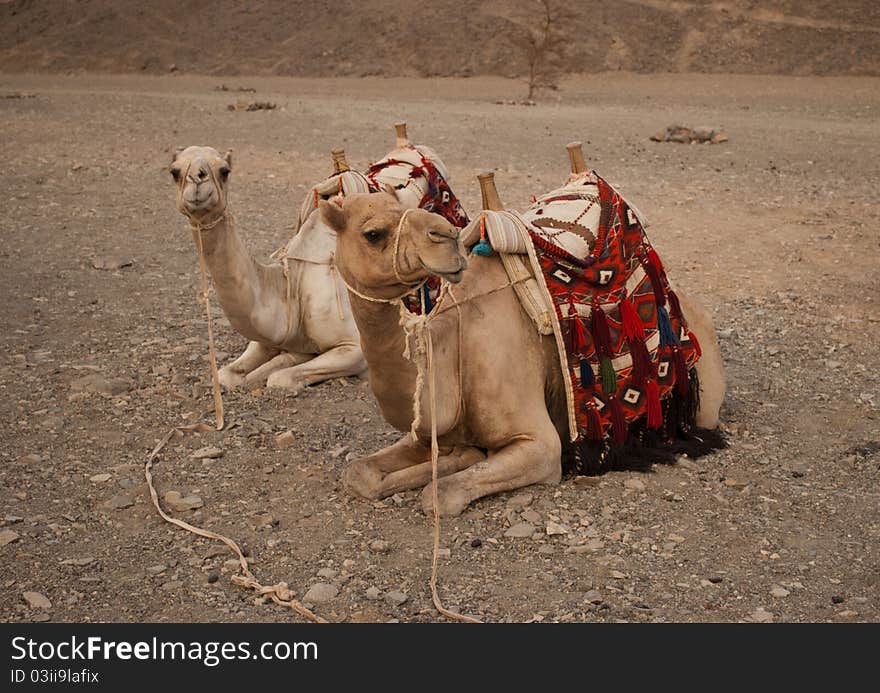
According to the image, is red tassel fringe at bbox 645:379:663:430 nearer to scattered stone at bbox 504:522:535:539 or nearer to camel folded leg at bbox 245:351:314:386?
scattered stone at bbox 504:522:535:539

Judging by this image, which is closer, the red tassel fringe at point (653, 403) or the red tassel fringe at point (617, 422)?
the red tassel fringe at point (617, 422)

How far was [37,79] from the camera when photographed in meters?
31.4

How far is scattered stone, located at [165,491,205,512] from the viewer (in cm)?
532

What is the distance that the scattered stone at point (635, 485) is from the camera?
536 centimetres

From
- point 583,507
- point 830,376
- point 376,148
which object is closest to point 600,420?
point 583,507

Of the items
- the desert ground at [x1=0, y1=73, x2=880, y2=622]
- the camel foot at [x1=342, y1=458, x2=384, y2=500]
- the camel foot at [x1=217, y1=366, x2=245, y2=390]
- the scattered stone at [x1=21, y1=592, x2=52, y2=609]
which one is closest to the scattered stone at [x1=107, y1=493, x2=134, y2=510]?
the desert ground at [x1=0, y1=73, x2=880, y2=622]

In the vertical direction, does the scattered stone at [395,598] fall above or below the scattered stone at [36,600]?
above

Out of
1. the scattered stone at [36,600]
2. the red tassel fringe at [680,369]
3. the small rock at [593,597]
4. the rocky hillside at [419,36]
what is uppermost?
the rocky hillside at [419,36]

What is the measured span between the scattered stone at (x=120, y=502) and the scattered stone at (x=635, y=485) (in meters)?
2.34

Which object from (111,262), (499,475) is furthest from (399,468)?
(111,262)

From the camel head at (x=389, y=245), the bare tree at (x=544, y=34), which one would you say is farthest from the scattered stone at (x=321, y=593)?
the bare tree at (x=544, y=34)

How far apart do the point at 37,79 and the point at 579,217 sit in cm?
2912

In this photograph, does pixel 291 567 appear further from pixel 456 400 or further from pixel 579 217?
pixel 579 217

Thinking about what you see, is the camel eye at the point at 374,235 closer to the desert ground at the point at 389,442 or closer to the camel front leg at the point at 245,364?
the desert ground at the point at 389,442
